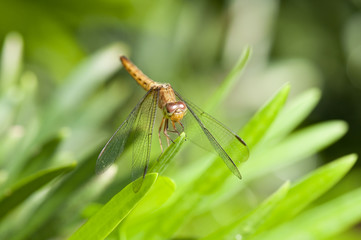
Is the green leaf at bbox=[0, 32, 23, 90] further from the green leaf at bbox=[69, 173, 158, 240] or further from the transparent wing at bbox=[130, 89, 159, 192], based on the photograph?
the green leaf at bbox=[69, 173, 158, 240]

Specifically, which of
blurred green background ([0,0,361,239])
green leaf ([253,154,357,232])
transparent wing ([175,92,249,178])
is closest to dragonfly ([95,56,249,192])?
transparent wing ([175,92,249,178])

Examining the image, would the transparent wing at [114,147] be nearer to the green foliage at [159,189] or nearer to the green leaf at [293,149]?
the green foliage at [159,189]

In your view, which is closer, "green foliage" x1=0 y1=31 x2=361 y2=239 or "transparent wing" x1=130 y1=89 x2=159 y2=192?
"green foliage" x1=0 y1=31 x2=361 y2=239

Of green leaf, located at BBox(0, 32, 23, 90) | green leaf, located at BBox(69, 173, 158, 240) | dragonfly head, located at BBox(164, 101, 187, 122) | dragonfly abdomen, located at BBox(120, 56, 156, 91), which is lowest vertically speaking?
green leaf, located at BBox(69, 173, 158, 240)

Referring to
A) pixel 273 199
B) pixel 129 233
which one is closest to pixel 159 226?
pixel 129 233

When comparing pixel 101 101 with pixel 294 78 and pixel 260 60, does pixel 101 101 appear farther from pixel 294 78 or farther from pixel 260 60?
pixel 294 78


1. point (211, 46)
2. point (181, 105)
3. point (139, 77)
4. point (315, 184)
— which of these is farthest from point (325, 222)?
point (211, 46)
